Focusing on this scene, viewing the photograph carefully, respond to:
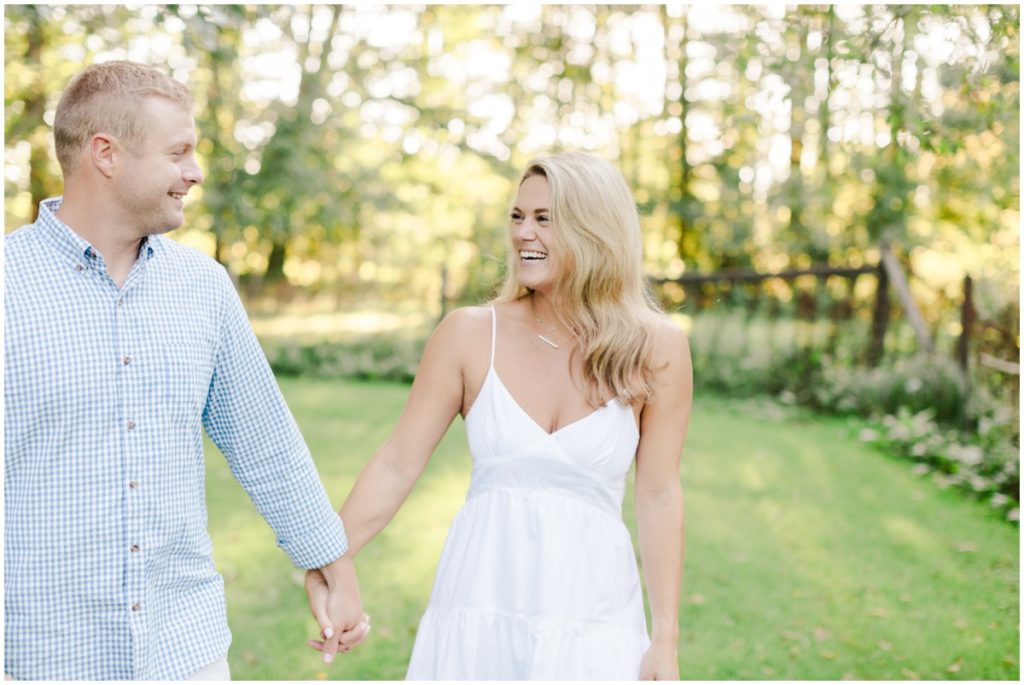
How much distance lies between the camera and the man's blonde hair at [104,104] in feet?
7.29

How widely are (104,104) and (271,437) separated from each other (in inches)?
34.8

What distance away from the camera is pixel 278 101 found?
15.0 meters

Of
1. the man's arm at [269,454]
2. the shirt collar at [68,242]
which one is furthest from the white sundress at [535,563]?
the shirt collar at [68,242]

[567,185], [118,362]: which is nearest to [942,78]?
[567,185]

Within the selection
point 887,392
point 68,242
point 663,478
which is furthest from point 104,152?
point 887,392

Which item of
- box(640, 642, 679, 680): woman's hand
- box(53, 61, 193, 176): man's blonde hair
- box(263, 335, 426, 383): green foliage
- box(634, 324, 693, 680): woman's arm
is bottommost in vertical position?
box(263, 335, 426, 383): green foliage

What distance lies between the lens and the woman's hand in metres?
2.60

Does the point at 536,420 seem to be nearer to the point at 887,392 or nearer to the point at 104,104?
the point at 104,104

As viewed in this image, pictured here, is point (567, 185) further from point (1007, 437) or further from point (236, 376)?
point (1007, 437)

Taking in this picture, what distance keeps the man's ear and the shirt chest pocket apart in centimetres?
41

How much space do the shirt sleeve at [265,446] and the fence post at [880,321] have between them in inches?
386

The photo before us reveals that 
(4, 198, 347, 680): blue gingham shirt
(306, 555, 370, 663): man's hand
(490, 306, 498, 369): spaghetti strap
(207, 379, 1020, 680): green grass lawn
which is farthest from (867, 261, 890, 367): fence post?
(4, 198, 347, 680): blue gingham shirt

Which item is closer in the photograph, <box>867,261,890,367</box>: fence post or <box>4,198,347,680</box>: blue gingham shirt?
<box>4,198,347,680</box>: blue gingham shirt

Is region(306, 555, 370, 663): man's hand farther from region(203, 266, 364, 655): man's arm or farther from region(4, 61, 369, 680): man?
region(4, 61, 369, 680): man
